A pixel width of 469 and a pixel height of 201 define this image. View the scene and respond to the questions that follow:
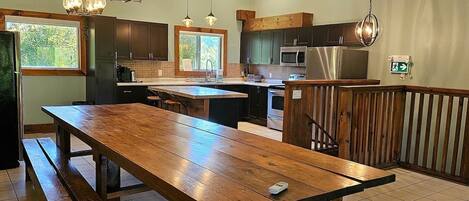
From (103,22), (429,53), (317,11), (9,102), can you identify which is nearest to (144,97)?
(103,22)

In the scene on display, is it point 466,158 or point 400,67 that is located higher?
point 400,67

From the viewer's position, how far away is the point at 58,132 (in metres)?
3.95

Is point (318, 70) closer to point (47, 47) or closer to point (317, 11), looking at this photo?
point (317, 11)

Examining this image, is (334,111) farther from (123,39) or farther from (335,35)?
(123,39)

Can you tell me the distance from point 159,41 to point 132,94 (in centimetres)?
129

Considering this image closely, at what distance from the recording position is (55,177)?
304cm

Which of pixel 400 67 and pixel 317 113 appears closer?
pixel 317 113

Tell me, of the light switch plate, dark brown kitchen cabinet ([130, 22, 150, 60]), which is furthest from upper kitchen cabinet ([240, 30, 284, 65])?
the light switch plate

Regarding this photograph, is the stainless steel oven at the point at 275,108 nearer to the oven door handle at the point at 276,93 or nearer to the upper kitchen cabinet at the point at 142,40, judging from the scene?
the oven door handle at the point at 276,93

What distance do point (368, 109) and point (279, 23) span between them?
11.8 feet

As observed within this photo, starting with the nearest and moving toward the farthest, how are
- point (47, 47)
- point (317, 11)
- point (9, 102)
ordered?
point (9, 102), point (47, 47), point (317, 11)

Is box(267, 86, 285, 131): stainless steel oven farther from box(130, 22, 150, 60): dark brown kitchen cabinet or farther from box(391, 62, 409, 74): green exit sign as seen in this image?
box(130, 22, 150, 60): dark brown kitchen cabinet

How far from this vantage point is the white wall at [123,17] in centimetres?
668

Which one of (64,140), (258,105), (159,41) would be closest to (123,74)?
(159,41)
